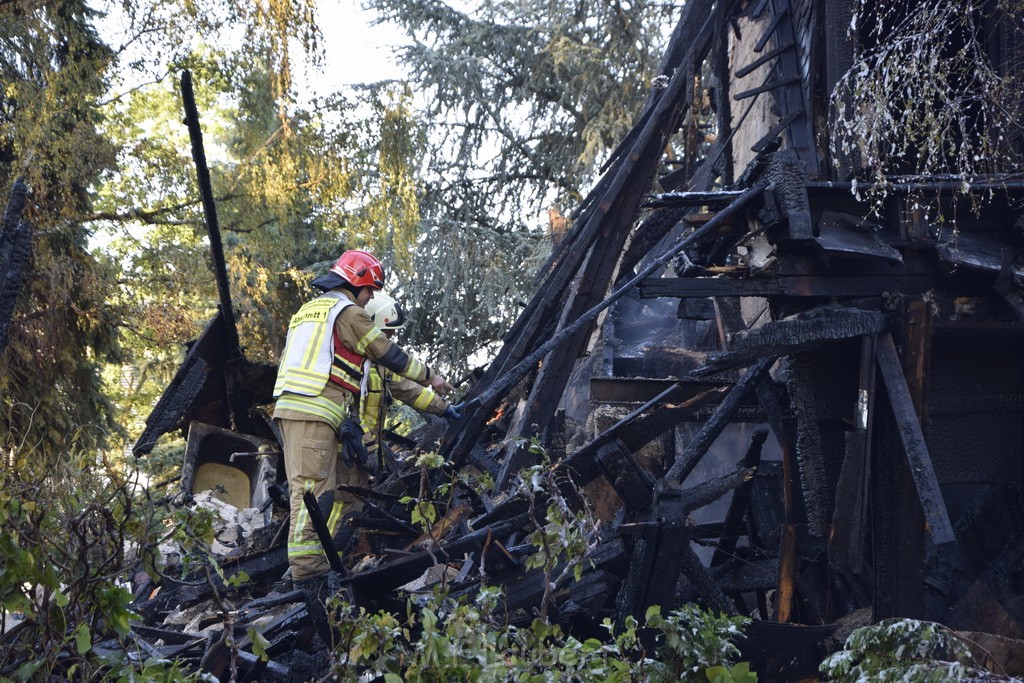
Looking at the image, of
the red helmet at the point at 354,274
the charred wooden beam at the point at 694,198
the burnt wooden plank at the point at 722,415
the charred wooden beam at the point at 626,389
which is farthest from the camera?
the charred wooden beam at the point at 626,389

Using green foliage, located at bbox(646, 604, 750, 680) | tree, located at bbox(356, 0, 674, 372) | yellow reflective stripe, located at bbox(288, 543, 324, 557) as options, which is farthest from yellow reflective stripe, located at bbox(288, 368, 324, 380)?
tree, located at bbox(356, 0, 674, 372)

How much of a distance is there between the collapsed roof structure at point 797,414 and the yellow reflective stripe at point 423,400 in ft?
0.83

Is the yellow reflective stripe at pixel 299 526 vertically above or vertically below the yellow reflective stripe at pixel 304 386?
below

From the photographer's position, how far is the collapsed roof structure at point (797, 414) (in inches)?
199

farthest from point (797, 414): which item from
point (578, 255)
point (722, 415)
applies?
point (578, 255)

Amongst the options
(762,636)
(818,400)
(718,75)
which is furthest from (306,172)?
(762,636)

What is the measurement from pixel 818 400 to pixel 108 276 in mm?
8398

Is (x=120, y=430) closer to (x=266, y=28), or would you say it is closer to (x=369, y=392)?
(x=266, y=28)

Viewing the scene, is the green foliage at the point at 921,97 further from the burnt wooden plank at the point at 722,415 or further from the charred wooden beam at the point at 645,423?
the charred wooden beam at the point at 645,423

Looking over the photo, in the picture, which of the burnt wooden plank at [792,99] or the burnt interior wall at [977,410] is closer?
the burnt interior wall at [977,410]

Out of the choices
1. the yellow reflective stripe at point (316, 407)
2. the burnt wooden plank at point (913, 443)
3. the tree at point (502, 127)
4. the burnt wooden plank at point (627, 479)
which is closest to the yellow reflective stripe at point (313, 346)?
the yellow reflective stripe at point (316, 407)

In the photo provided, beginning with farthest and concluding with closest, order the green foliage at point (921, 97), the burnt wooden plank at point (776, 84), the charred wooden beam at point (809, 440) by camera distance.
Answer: the burnt wooden plank at point (776, 84)
the charred wooden beam at point (809, 440)
the green foliage at point (921, 97)

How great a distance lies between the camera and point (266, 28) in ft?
30.9

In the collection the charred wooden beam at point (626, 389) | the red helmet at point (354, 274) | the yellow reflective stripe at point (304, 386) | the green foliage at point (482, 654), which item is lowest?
the green foliage at point (482, 654)
